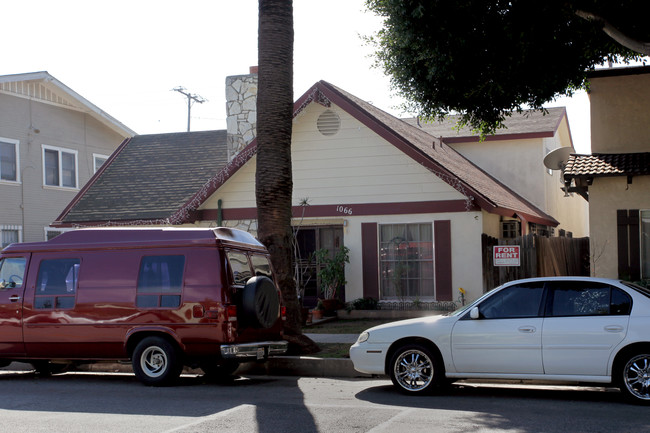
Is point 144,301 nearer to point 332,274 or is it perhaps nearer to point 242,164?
point 332,274

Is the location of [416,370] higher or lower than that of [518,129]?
lower

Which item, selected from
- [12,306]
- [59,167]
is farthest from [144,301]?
[59,167]

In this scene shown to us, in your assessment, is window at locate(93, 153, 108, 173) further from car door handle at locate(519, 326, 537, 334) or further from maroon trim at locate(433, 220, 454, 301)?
car door handle at locate(519, 326, 537, 334)

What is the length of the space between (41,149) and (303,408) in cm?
2304

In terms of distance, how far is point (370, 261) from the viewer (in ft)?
63.6

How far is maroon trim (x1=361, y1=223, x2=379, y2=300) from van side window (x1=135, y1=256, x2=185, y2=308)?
365 inches

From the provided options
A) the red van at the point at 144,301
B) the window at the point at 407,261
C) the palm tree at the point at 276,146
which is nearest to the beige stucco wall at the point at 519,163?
the window at the point at 407,261

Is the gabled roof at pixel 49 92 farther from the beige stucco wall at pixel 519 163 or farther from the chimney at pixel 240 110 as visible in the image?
the beige stucco wall at pixel 519 163

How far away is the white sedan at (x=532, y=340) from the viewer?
8820mm

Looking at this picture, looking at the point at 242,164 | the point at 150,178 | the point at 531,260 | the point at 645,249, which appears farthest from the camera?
the point at 150,178

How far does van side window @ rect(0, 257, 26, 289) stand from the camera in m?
11.6

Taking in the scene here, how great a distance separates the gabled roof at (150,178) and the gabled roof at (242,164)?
0.10 ft

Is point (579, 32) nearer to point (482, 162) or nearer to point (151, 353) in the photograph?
point (151, 353)

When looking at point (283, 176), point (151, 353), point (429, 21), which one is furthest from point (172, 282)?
point (429, 21)
